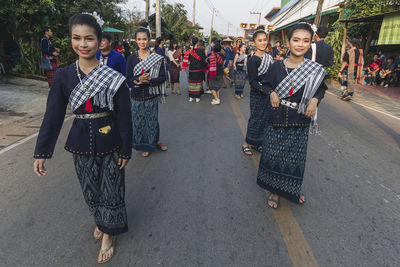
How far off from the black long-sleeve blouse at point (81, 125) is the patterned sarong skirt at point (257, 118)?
2.45 m

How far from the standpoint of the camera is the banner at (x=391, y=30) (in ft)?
31.9

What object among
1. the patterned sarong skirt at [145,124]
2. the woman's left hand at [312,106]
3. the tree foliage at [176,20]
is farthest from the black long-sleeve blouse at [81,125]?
the tree foliage at [176,20]

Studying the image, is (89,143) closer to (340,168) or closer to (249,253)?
(249,253)

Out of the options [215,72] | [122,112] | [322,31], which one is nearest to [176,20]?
[215,72]

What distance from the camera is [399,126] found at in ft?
19.2

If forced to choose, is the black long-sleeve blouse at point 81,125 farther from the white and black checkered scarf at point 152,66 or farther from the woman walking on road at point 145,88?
the white and black checkered scarf at point 152,66

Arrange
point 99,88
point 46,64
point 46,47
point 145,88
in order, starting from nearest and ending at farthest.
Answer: point 99,88 → point 145,88 → point 46,47 → point 46,64

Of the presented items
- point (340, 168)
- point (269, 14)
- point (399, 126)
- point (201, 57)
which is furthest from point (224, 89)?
point (269, 14)

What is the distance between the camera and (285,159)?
8.32 feet

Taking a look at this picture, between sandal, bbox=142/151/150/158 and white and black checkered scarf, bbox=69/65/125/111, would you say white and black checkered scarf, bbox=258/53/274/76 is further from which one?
white and black checkered scarf, bbox=69/65/125/111

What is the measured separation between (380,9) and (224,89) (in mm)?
7913

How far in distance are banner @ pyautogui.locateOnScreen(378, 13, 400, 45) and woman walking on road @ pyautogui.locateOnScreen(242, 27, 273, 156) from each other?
924 cm

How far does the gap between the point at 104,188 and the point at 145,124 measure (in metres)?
1.89

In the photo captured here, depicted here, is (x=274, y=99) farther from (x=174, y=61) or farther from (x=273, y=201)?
(x=174, y=61)
